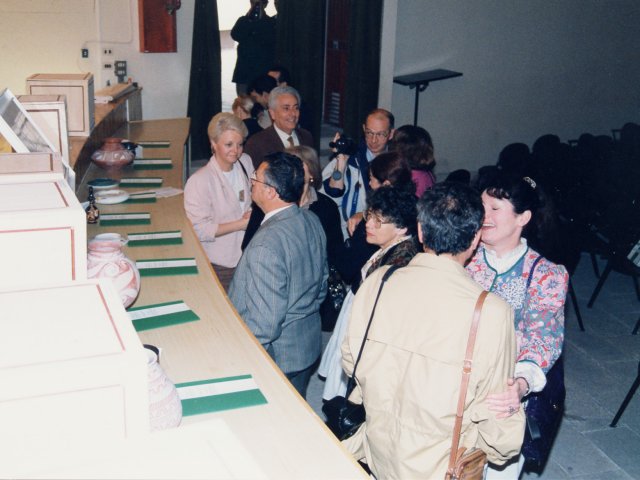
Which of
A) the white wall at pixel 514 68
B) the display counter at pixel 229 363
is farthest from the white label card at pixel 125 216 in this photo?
the white wall at pixel 514 68

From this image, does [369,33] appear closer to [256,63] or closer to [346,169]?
[256,63]

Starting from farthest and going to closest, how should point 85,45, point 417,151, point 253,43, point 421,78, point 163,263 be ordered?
point 421,78
point 253,43
point 85,45
point 417,151
point 163,263

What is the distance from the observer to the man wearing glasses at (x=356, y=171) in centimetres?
443

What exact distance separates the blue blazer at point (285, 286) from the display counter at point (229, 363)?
105mm

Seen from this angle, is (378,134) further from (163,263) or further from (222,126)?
(163,263)

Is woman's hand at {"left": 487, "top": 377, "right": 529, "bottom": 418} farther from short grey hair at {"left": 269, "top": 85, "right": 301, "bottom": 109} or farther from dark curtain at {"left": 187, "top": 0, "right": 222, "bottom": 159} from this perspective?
dark curtain at {"left": 187, "top": 0, "right": 222, "bottom": 159}

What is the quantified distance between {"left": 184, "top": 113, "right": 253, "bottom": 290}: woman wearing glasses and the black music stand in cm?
451

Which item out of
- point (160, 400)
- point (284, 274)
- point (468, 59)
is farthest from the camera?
point (468, 59)

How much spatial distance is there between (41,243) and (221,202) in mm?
2188

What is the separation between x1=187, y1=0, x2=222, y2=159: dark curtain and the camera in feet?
25.7

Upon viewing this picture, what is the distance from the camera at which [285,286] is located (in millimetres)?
2852

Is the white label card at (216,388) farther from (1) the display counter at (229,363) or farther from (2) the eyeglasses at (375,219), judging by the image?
(2) the eyeglasses at (375,219)

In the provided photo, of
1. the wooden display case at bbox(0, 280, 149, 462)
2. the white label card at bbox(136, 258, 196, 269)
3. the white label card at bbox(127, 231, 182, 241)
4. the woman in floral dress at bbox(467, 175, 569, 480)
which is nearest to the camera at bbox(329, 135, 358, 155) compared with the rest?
the white label card at bbox(127, 231, 182, 241)

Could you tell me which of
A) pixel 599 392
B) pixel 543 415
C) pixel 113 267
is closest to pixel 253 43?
pixel 599 392
